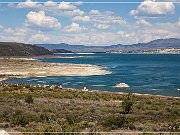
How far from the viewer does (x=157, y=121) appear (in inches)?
1063

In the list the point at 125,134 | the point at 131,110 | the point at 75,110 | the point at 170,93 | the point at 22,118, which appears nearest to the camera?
the point at 125,134

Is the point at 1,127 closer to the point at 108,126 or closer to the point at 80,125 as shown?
the point at 80,125

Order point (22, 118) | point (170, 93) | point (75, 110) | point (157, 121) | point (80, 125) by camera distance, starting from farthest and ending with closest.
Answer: point (170, 93) < point (75, 110) < point (157, 121) < point (22, 118) < point (80, 125)

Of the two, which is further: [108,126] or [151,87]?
[151,87]

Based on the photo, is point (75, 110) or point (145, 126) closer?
point (145, 126)

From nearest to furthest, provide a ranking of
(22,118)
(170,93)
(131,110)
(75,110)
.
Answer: (22,118) < (75,110) < (131,110) < (170,93)

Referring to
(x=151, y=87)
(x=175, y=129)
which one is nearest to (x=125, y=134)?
(x=175, y=129)

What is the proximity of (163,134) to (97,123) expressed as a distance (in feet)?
16.5

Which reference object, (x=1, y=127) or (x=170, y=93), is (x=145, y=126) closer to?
(x=1, y=127)

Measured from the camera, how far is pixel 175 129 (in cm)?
2169

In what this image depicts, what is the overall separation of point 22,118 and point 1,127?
156 cm

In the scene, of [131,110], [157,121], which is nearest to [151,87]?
[131,110]

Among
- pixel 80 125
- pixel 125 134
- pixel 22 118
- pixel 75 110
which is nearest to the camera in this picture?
pixel 125 134

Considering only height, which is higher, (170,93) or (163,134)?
(163,134)
